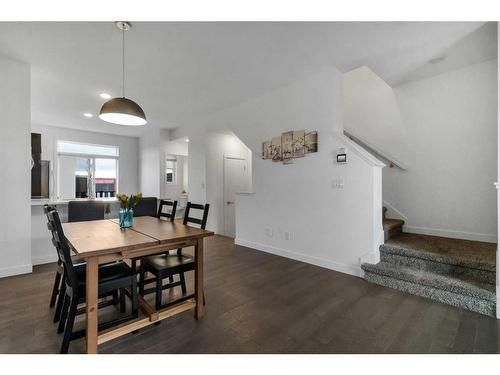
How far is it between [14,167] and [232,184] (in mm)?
3710

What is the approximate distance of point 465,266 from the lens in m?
2.53

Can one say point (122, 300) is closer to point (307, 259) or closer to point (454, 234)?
point (307, 259)

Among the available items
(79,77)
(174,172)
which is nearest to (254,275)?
(79,77)

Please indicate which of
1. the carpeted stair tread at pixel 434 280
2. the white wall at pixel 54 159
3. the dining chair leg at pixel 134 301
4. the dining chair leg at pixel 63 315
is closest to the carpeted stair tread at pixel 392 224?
the carpeted stair tread at pixel 434 280

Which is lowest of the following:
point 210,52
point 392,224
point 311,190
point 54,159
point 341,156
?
point 392,224

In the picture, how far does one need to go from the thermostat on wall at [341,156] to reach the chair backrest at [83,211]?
11.0 feet

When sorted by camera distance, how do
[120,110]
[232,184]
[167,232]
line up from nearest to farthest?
[167,232] < [120,110] < [232,184]

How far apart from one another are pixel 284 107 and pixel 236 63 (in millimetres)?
1081

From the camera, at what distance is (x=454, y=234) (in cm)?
Answer: 346

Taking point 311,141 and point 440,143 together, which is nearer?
point 311,141

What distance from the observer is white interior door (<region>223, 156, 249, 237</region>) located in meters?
5.55

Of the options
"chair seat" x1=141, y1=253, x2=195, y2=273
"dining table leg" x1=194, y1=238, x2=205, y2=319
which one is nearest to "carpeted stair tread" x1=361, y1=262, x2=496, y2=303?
"dining table leg" x1=194, y1=238, x2=205, y2=319

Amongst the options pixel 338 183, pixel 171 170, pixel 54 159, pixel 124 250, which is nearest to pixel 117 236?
pixel 124 250
